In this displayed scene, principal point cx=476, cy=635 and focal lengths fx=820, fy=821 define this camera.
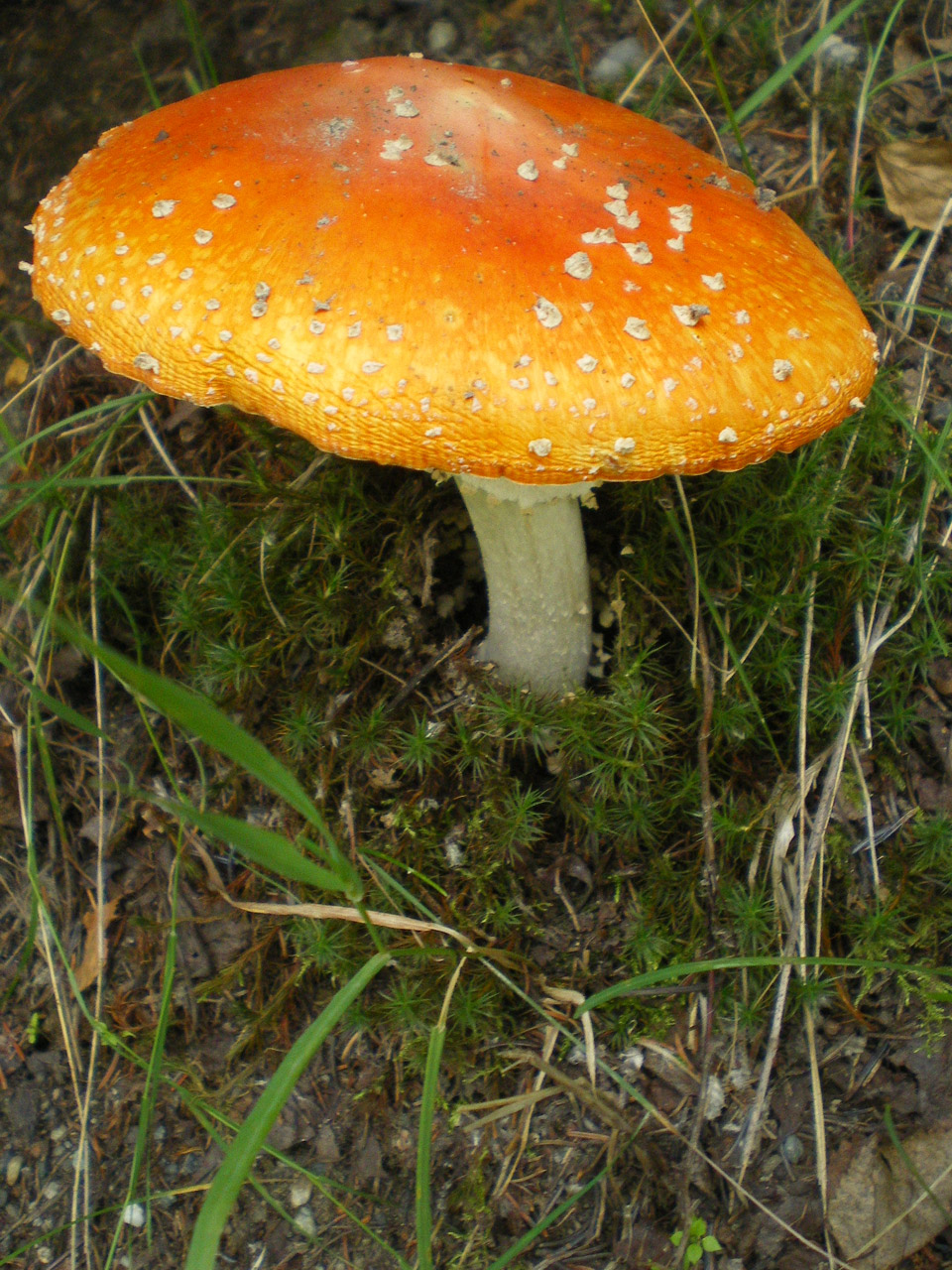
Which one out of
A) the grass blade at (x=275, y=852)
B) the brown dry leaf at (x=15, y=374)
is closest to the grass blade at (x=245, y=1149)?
the grass blade at (x=275, y=852)

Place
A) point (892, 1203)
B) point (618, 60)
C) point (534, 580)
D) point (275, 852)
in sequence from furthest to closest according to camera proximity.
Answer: point (618, 60), point (534, 580), point (892, 1203), point (275, 852)

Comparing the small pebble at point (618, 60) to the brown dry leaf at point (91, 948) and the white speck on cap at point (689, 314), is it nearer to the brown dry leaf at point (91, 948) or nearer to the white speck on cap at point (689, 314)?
the white speck on cap at point (689, 314)

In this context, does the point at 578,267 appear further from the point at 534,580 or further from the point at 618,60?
the point at 618,60

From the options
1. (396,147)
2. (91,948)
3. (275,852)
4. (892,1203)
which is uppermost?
(396,147)

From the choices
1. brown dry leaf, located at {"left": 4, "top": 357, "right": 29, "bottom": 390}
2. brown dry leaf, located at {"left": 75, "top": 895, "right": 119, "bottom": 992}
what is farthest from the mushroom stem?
brown dry leaf, located at {"left": 4, "top": 357, "right": 29, "bottom": 390}

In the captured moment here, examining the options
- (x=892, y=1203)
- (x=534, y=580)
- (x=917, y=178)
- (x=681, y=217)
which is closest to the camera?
(x=681, y=217)

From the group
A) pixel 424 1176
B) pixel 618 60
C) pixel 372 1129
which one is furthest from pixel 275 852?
pixel 618 60

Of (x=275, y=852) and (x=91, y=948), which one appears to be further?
(x=91, y=948)
